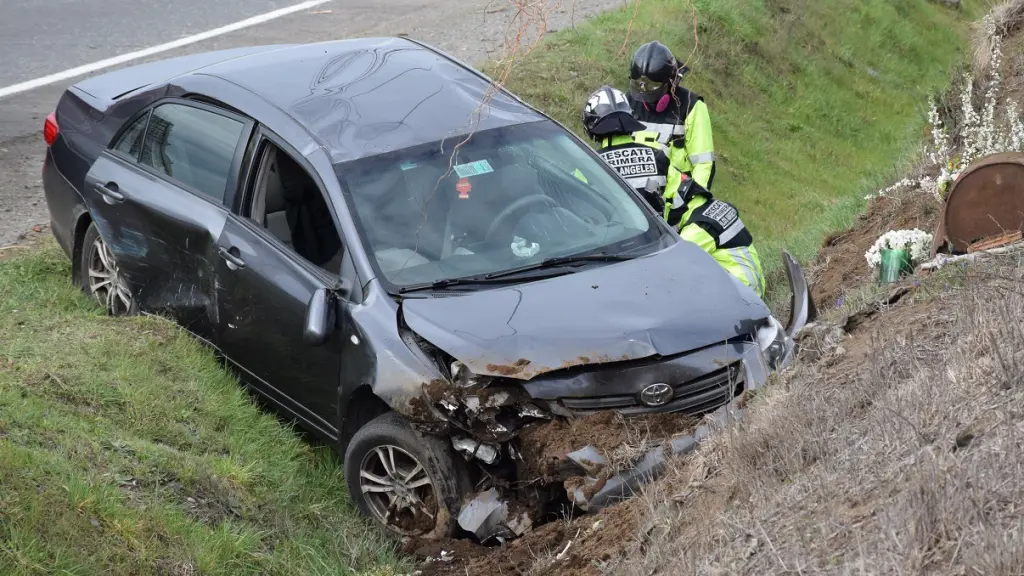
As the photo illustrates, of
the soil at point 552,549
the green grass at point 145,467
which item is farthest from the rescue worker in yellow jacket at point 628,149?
the soil at point 552,549

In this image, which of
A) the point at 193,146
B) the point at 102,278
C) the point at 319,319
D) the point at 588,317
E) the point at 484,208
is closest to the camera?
the point at 588,317

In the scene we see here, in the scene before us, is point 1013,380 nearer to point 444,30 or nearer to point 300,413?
point 300,413

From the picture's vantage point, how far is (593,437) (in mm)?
4441

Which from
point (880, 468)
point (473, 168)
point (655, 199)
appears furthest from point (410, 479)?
point (655, 199)

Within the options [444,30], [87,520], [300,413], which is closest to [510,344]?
[300,413]

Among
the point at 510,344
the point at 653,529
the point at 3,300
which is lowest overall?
the point at 3,300

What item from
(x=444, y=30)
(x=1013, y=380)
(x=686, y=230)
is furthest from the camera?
(x=444, y=30)

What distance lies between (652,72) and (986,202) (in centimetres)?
228

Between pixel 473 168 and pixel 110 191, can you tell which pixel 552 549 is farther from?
pixel 110 191

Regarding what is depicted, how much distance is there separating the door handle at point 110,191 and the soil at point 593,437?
2.81 m

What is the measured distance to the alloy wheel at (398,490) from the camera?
4703mm

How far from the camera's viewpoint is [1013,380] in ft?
12.0

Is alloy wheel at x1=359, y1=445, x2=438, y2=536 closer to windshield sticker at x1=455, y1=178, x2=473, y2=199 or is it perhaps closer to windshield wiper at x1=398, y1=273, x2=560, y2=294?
windshield wiper at x1=398, y1=273, x2=560, y2=294

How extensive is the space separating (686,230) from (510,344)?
2534 mm
